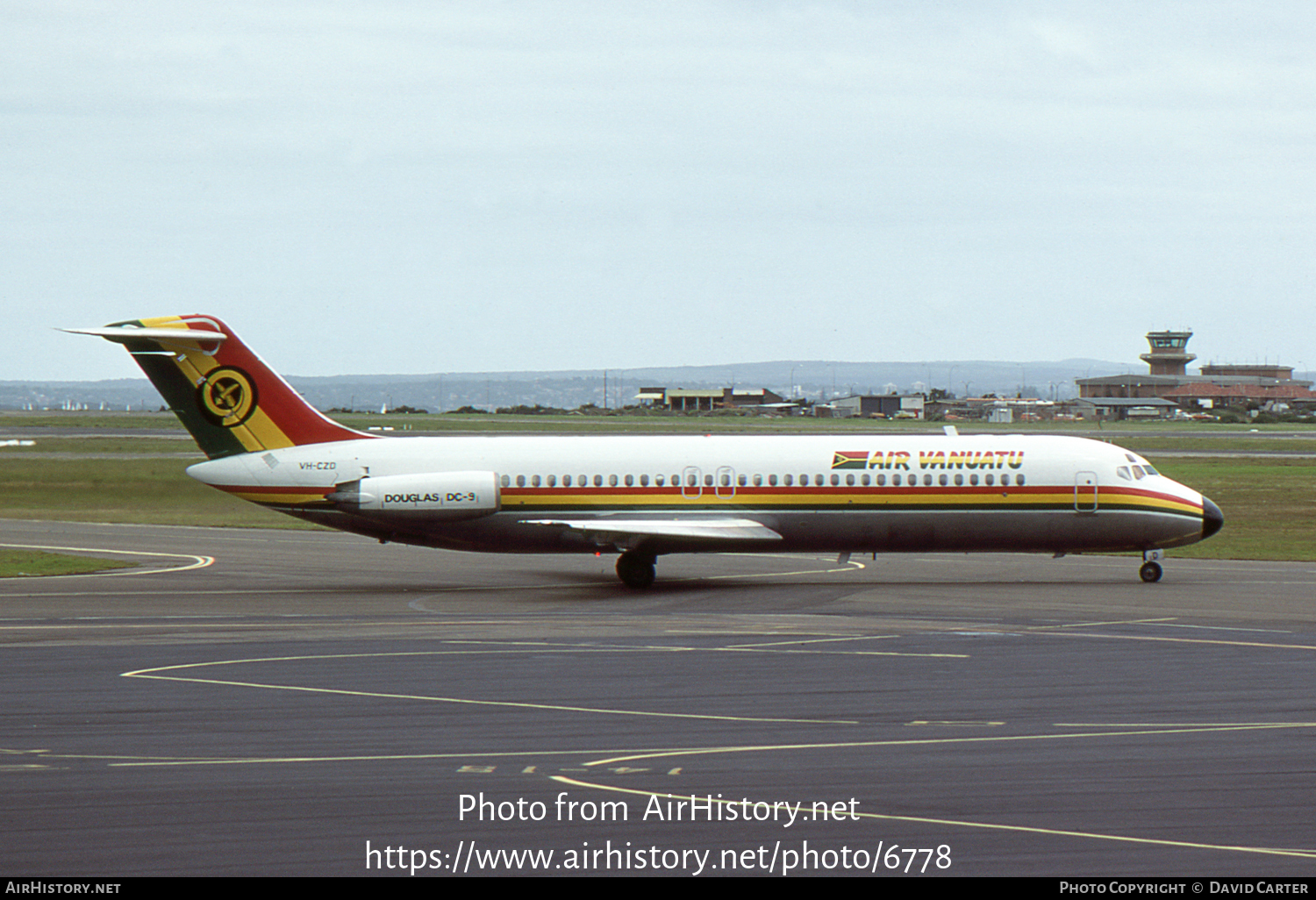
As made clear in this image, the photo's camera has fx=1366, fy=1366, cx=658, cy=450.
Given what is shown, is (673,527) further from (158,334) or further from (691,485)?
(158,334)

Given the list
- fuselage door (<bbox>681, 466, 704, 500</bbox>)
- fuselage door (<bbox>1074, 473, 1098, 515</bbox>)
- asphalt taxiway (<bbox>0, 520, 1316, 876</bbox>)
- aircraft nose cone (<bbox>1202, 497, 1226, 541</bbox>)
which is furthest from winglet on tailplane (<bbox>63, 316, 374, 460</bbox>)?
aircraft nose cone (<bbox>1202, 497, 1226, 541</bbox>)

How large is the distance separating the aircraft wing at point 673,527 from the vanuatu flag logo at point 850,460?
8.01 ft

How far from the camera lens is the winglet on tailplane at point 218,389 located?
115 feet

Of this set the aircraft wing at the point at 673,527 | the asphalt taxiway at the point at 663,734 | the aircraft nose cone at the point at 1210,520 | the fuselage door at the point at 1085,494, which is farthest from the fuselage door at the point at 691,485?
the aircraft nose cone at the point at 1210,520

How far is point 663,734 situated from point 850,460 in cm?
1922

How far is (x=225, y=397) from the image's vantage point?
35219mm

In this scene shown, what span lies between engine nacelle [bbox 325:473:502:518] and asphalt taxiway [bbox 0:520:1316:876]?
3067mm

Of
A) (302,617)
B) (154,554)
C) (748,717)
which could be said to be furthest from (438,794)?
(154,554)

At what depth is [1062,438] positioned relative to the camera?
122 feet

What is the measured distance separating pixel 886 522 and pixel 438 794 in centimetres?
2247

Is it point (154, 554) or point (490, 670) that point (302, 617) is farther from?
point (154, 554)

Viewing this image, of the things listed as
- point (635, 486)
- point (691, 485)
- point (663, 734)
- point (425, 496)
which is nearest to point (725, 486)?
point (691, 485)

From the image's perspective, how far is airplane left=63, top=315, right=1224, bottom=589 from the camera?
34844 millimetres
